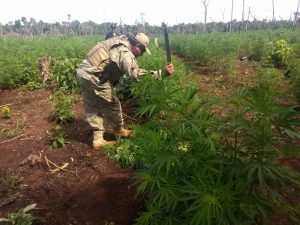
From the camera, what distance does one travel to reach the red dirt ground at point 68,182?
11.3 feet

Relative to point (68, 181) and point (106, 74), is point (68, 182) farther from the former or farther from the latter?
point (106, 74)

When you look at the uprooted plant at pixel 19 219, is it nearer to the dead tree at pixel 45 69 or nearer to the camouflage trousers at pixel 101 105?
the camouflage trousers at pixel 101 105

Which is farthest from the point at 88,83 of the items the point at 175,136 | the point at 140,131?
the point at 175,136

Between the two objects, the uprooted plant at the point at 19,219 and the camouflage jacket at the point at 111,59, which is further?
the camouflage jacket at the point at 111,59

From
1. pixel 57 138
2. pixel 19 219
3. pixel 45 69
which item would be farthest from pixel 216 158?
pixel 45 69

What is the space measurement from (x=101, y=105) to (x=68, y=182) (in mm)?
1489

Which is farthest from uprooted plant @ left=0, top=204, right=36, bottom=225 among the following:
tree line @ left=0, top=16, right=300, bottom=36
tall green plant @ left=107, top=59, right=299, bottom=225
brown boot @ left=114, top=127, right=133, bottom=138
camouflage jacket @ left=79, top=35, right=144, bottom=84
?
tree line @ left=0, top=16, right=300, bottom=36

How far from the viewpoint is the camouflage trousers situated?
195 inches

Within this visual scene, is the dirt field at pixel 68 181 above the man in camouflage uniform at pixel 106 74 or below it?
below

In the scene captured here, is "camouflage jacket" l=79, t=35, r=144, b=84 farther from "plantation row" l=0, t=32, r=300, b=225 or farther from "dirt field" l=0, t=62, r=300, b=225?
"plantation row" l=0, t=32, r=300, b=225

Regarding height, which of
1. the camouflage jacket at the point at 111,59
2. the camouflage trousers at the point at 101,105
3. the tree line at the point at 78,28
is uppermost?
the camouflage jacket at the point at 111,59

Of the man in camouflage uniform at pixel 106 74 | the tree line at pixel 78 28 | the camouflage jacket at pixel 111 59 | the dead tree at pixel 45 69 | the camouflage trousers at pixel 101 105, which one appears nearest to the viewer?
the camouflage jacket at pixel 111 59

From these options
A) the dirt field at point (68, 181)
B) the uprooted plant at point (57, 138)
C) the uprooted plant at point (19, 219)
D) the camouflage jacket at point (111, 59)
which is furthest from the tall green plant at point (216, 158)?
the uprooted plant at point (57, 138)

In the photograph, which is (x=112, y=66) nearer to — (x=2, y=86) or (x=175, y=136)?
(x=175, y=136)
